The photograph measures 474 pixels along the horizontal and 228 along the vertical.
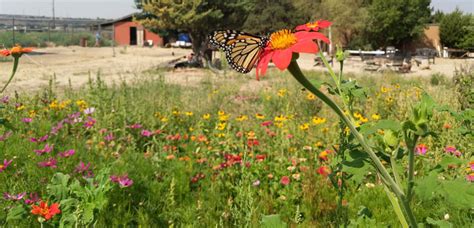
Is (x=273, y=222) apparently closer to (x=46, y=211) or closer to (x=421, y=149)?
(x=46, y=211)

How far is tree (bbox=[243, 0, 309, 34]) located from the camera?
95.7ft

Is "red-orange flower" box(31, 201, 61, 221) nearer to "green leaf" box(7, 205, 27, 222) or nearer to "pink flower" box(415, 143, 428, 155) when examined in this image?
"green leaf" box(7, 205, 27, 222)

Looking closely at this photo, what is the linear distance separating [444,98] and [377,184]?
3.28 m

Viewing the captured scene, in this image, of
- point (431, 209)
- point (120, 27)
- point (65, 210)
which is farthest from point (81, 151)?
point (120, 27)

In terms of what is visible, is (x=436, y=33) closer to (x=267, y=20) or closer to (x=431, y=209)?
(x=267, y=20)

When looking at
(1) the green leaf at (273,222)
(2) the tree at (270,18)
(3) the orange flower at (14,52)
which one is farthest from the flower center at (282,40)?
(2) the tree at (270,18)

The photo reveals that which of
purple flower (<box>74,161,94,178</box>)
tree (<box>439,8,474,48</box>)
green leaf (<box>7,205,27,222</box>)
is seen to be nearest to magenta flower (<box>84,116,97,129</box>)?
purple flower (<box>74,161,94,178</box>)

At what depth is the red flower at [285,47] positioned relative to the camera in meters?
0.75

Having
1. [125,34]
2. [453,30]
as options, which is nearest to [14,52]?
[453,30]

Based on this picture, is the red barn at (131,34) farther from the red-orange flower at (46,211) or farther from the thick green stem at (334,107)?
the thick green stem at (334,107)

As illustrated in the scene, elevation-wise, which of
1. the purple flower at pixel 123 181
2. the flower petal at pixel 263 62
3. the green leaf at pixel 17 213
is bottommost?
the purple flower at pixel 123 181

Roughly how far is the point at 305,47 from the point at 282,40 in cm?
7

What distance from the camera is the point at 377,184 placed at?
3131mm

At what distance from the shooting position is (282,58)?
0.75 m
